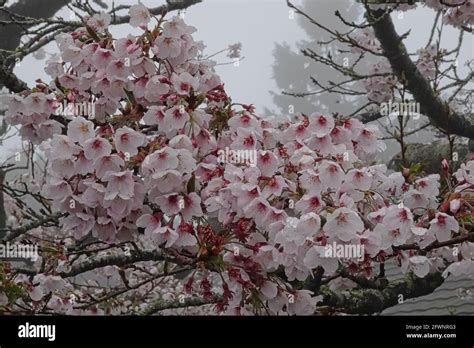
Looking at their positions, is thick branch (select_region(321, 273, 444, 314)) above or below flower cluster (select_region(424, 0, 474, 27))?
below

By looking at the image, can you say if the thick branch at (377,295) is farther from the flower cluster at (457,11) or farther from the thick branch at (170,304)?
the flower cluster at (457,11)

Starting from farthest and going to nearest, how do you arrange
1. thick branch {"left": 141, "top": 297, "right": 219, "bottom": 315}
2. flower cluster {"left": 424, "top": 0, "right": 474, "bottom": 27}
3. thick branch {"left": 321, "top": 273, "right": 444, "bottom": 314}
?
1. flower cluster {"left": 424, "top": 0, "right": 474, "bottom": 27}
2. thick branch {"left": 141, "top": 297, "right": 219, "bottom": 315}
3. thick branch {"left": 321, "top": 273, "right": 444, "bottom": 314}

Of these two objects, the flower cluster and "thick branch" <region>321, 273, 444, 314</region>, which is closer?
"thick branch" <region>321, 273, 444, 314</region>

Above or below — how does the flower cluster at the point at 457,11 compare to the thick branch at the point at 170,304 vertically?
above

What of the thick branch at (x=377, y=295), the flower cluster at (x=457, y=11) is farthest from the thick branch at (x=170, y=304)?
the flower cluster at (x=457, y=11)

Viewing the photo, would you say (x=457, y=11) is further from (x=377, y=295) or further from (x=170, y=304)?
(x=170, y=304)

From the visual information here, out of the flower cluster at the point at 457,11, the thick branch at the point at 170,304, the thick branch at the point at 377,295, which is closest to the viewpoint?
the thick branch at the point at 377,295

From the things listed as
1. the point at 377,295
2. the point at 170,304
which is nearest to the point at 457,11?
the point at 377,295

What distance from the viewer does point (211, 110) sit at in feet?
4.86

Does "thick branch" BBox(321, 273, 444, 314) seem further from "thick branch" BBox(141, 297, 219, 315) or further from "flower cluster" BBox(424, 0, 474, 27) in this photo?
"flower cluster" BBox(424, 0, 474, 27)

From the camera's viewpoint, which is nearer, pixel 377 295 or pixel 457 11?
pixel 377 295

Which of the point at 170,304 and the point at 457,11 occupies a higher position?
the point at 457,11

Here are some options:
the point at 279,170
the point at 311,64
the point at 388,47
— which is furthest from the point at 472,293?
the point at 311,64

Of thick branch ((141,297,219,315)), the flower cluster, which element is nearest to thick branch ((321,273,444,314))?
thick branch ((141,297,219,315))
